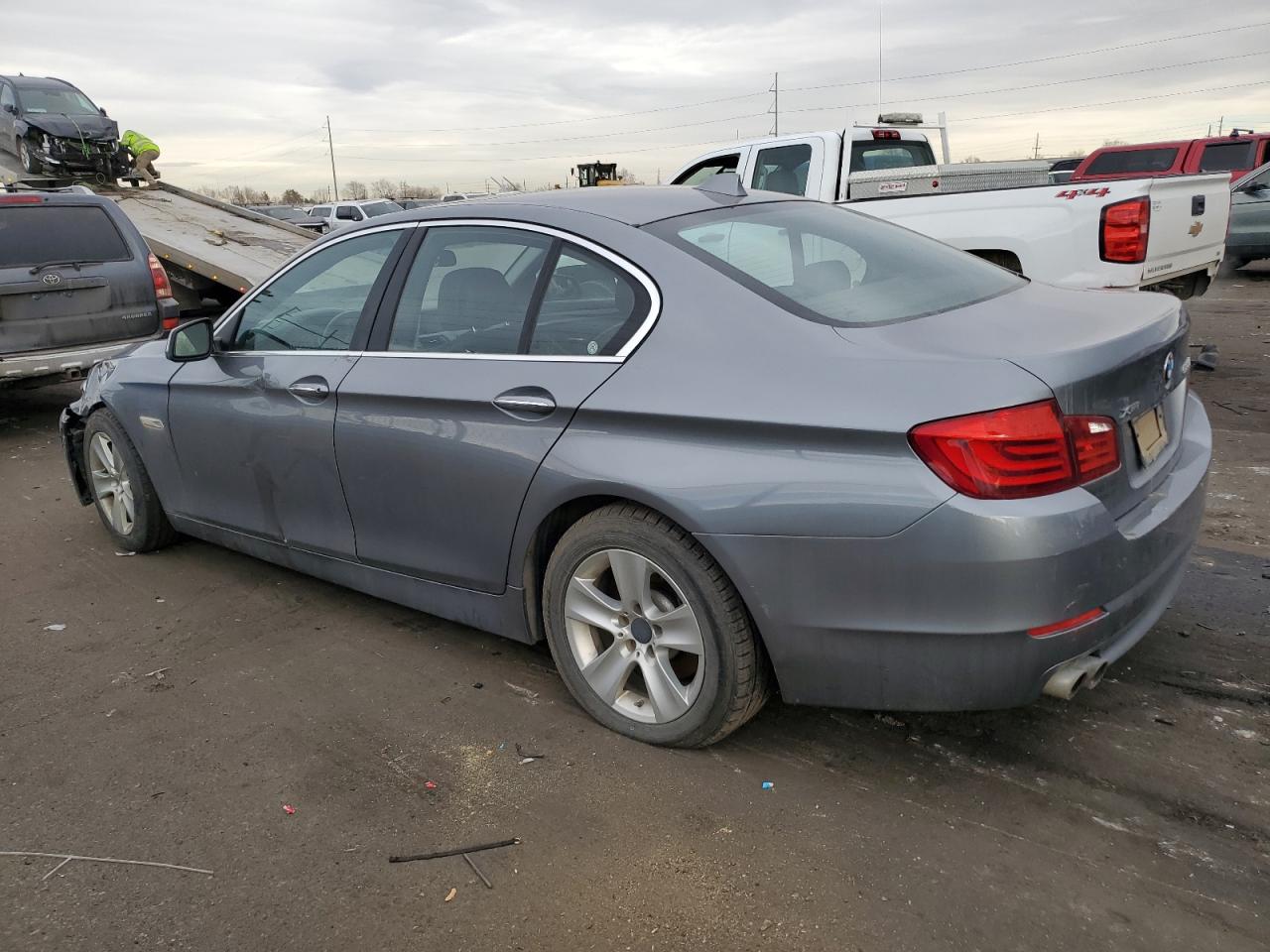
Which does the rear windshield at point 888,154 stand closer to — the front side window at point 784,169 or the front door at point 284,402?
the front side window at point 784,169

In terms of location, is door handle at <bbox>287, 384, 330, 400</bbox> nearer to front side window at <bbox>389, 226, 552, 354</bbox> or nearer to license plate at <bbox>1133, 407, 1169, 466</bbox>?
front side window at <bbox>389, 226, 552, 354</bbox>

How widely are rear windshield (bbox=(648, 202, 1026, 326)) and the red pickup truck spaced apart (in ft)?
48.9

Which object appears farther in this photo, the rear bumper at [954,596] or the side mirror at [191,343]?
the side mirror at [191,343]

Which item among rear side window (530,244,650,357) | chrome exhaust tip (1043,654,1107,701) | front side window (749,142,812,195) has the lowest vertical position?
chrome exhaust tip (1043,654,1107,701)

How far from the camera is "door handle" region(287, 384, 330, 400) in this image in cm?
381

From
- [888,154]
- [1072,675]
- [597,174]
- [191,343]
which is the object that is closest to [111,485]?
[191,343]

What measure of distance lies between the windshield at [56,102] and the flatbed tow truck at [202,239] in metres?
1.62

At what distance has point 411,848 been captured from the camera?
2.71 m

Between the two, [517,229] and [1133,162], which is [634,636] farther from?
[1133,162]

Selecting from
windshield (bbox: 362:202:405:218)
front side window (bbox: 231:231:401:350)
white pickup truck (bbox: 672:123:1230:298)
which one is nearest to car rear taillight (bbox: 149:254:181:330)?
white pickup truck (bbox: 672:123:1230:298)

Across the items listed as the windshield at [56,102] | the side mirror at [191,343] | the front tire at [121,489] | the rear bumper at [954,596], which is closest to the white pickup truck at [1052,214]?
the side mirror at [191,343]

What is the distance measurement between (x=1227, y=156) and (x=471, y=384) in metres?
17.8

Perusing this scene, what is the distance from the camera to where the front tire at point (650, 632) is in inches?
111

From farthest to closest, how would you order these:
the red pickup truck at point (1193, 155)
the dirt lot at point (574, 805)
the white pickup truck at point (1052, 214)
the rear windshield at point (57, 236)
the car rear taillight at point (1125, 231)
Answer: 1. the red pickup truck at point (1193, 155)
2. the rear windshield at point (57, 236)
3. the white pickup truck at point (1052, 214)
4. the car rear taillight at point (1125, 231)
5. the dirt lot at point (574, 805)
